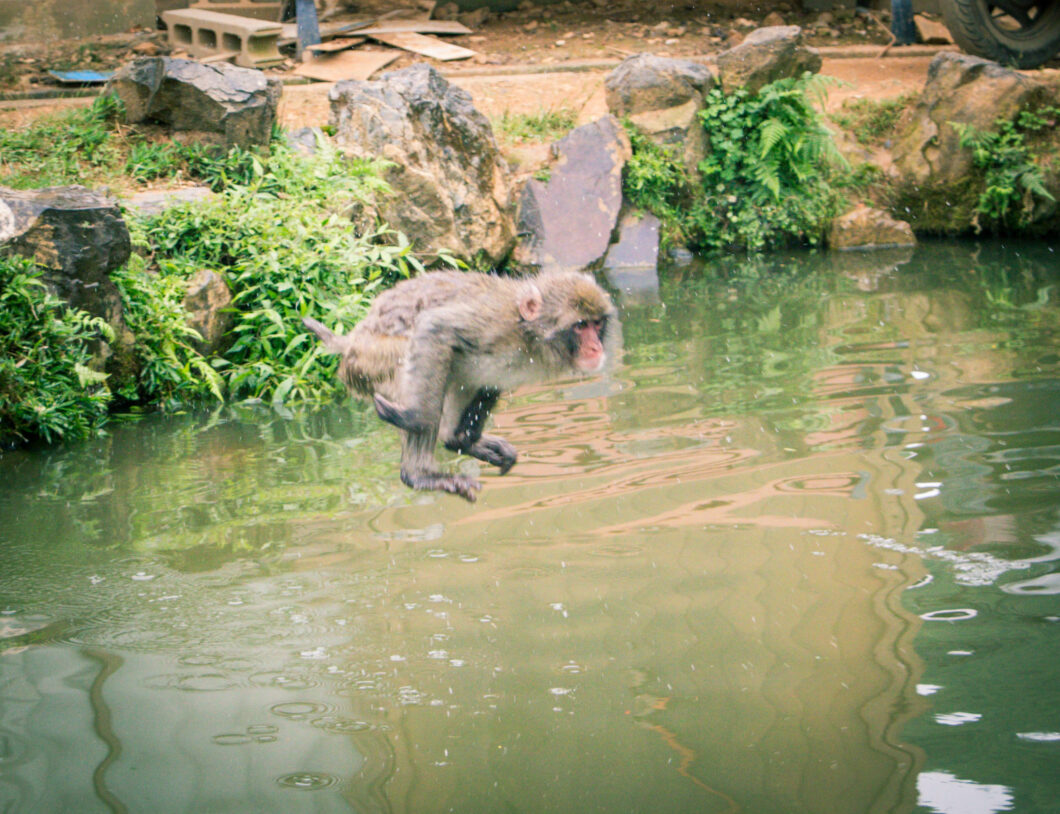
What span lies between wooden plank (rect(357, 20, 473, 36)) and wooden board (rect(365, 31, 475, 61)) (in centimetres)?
8

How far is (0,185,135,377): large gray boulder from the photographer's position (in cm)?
621

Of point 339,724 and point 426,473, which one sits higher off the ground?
point 426,473

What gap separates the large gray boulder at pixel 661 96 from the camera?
11.0 metres

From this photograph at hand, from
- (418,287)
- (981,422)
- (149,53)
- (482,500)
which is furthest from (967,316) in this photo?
(149,53)

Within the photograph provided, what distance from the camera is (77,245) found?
6.36m

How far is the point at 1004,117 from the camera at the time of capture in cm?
1104

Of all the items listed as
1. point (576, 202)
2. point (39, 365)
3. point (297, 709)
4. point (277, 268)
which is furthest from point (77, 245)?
point (576, 202)

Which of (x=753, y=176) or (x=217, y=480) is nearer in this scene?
(x=217, y=480)

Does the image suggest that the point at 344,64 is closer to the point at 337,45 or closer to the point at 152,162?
the point at 337,45

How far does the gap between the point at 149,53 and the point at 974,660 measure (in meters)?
11.1

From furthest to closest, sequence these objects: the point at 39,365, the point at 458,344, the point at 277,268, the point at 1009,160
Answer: the point at 1009,160 → the point at 277,268 → the point at 39,365 → the point at 458,344

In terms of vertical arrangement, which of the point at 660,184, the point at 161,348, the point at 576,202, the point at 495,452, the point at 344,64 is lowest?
the point at 161,348

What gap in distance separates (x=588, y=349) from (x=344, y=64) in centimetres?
859

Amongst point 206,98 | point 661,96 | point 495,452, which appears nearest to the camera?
point 495,452
